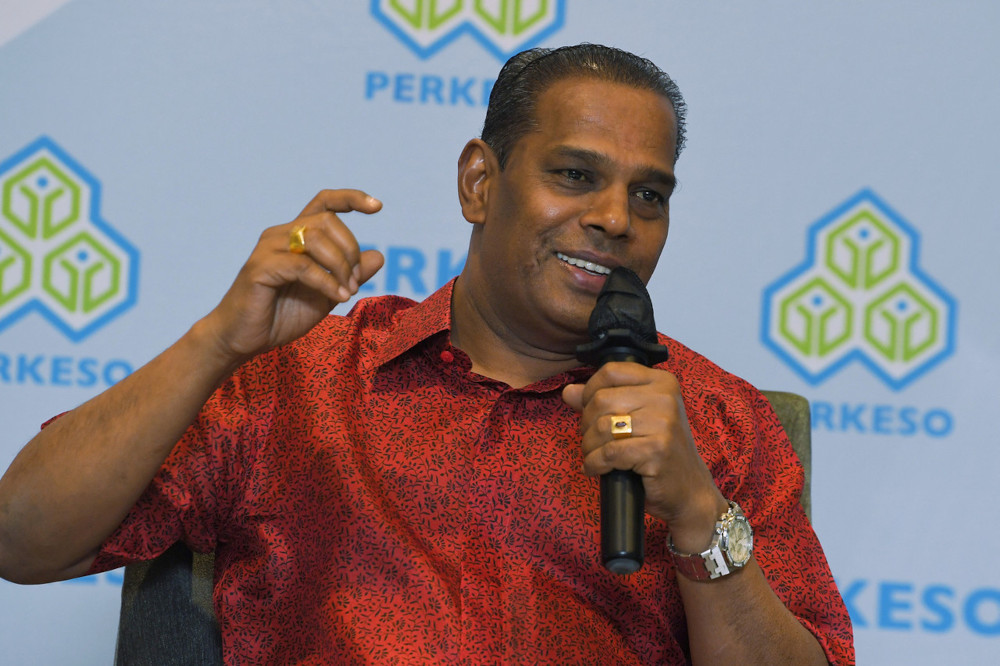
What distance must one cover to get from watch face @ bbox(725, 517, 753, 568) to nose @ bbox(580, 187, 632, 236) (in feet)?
1.47

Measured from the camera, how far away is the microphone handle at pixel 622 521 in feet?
3.74

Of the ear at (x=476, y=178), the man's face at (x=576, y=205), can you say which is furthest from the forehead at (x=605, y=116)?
the ear at (x=476, y=178)

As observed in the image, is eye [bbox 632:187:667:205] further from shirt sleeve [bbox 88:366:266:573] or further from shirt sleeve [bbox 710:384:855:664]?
shirt sleeve [bbox 88:366:266:573]

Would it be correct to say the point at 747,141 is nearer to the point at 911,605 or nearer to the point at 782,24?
the point at 782,24

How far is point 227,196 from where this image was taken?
234 cm

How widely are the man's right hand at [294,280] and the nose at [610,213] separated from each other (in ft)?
1.22

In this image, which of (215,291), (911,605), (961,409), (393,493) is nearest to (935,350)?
(961,409)

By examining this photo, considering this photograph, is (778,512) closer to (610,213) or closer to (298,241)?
(610,213)

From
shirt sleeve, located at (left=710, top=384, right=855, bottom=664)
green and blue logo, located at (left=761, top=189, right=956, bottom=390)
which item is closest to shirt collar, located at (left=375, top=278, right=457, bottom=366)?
shirt sleeve, located at (left=710, top=384, right=855, bottom=664)

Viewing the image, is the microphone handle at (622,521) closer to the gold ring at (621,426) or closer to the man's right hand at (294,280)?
the gold ring at (621,426)

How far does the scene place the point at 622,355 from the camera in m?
1.30

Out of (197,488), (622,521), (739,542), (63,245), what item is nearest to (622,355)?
(622,521)

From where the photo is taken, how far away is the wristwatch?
142cm

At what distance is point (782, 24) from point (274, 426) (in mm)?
1474
